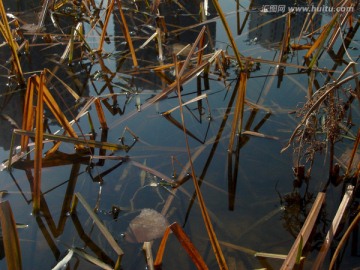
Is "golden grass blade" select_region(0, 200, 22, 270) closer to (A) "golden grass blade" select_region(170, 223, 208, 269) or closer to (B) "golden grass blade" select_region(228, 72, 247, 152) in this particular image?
(A) "golden grass blade" select_region(170, 223, 208, 269)

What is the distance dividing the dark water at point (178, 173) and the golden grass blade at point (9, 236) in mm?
344

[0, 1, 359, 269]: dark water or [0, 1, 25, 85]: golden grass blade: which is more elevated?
[0, 1, 25, 85]: golden grass blade

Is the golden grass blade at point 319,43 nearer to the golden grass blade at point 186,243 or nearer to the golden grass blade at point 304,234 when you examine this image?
the golden grass blade at point 304,234

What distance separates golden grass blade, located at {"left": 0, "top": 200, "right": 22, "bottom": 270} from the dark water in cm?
34

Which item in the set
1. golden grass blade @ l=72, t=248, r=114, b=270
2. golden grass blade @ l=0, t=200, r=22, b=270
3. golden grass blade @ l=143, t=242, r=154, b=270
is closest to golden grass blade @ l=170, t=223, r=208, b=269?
golden grass blade @ l=143, t=242, r=154, b=270

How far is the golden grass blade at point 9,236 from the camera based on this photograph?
3.12ft

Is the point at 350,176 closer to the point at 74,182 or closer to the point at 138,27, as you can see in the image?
the point at 74,182

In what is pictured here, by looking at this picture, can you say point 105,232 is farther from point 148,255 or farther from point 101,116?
point 101,116

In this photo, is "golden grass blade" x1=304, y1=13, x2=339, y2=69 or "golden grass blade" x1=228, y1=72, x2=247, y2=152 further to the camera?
"golden grass blade" x1=304, y1=13, x2=339, y2=69

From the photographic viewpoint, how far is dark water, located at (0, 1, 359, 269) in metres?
1.37

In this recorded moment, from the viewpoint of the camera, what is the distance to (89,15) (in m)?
2.99

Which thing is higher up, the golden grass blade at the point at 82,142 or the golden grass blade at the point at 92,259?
the golden grass blade at the point at 82,142

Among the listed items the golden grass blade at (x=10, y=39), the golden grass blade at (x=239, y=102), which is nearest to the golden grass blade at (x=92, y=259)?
the golden grass blade at (x=239, y=102)

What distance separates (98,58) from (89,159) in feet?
3.16
